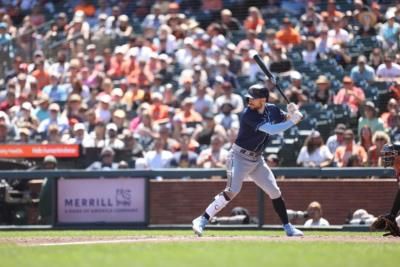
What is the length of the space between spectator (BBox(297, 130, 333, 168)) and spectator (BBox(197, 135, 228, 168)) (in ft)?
4.26

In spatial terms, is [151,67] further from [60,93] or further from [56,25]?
[56,25]

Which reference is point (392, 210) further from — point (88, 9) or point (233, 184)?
point (88, 9)

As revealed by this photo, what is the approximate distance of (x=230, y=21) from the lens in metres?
20.2

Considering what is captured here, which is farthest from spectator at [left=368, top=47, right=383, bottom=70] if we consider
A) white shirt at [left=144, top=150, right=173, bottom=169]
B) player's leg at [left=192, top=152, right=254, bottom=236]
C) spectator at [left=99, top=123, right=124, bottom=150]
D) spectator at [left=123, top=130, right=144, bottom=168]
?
player's leg at [left=192, top=152, right=254, bottom=236]

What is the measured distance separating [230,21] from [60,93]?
12.1 feet

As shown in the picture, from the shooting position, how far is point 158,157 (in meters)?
16.4

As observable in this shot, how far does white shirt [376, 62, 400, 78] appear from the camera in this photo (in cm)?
1661

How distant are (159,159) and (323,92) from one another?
2.96 m

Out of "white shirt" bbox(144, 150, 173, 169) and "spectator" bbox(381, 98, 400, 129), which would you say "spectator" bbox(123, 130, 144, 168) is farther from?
"spectator" bbox(381, 98, 400, 129)

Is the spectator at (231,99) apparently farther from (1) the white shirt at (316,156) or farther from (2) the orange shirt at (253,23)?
(2) the orange shirt at (253,23)

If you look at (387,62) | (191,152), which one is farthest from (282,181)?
(387,62)

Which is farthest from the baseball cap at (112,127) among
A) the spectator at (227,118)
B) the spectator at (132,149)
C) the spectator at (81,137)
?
the spectator at (227,118)

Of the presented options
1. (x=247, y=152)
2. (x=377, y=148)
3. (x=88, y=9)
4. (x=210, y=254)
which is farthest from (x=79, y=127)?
(x=210, y=254)

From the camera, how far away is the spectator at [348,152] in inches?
588
